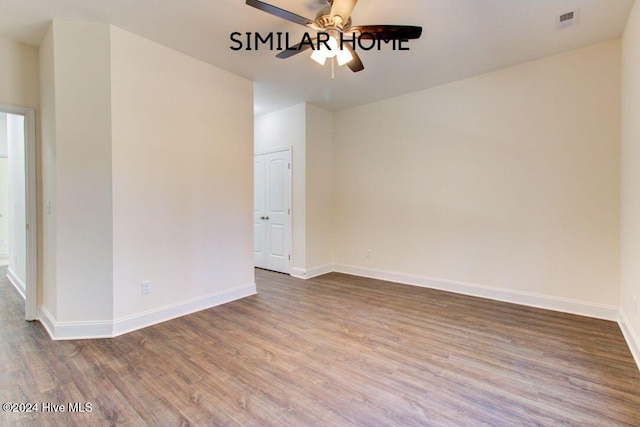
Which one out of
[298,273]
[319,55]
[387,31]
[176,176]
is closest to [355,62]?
[319,55]

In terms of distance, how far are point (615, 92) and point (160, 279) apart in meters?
4.67

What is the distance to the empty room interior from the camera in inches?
76.4

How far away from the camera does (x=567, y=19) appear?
2.54 metres

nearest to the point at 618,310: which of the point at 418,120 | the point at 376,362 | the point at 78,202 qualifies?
the point at 376,362

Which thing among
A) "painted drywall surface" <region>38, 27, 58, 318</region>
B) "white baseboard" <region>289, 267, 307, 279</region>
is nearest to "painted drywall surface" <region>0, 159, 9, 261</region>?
"painted drywall surface" <region>38, 27, 58, 318</region>

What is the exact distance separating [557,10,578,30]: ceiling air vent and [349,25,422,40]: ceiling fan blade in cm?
136

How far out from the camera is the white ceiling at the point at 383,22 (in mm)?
2361

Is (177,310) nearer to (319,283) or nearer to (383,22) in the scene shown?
(319,283)

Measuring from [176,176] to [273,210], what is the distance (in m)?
2.20

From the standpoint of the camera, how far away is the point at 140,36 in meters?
2.79

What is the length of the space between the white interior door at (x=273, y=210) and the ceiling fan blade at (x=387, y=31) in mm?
2796

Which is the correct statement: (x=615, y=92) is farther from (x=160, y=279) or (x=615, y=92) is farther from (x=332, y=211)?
(x=160, y=279)

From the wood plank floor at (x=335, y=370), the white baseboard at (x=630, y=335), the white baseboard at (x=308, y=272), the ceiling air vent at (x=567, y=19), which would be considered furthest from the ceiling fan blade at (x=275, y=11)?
the white baseboard at (x=308, y=272)

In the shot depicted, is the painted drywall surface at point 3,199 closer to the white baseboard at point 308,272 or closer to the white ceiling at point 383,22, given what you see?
the white ceiling at point 383,22
